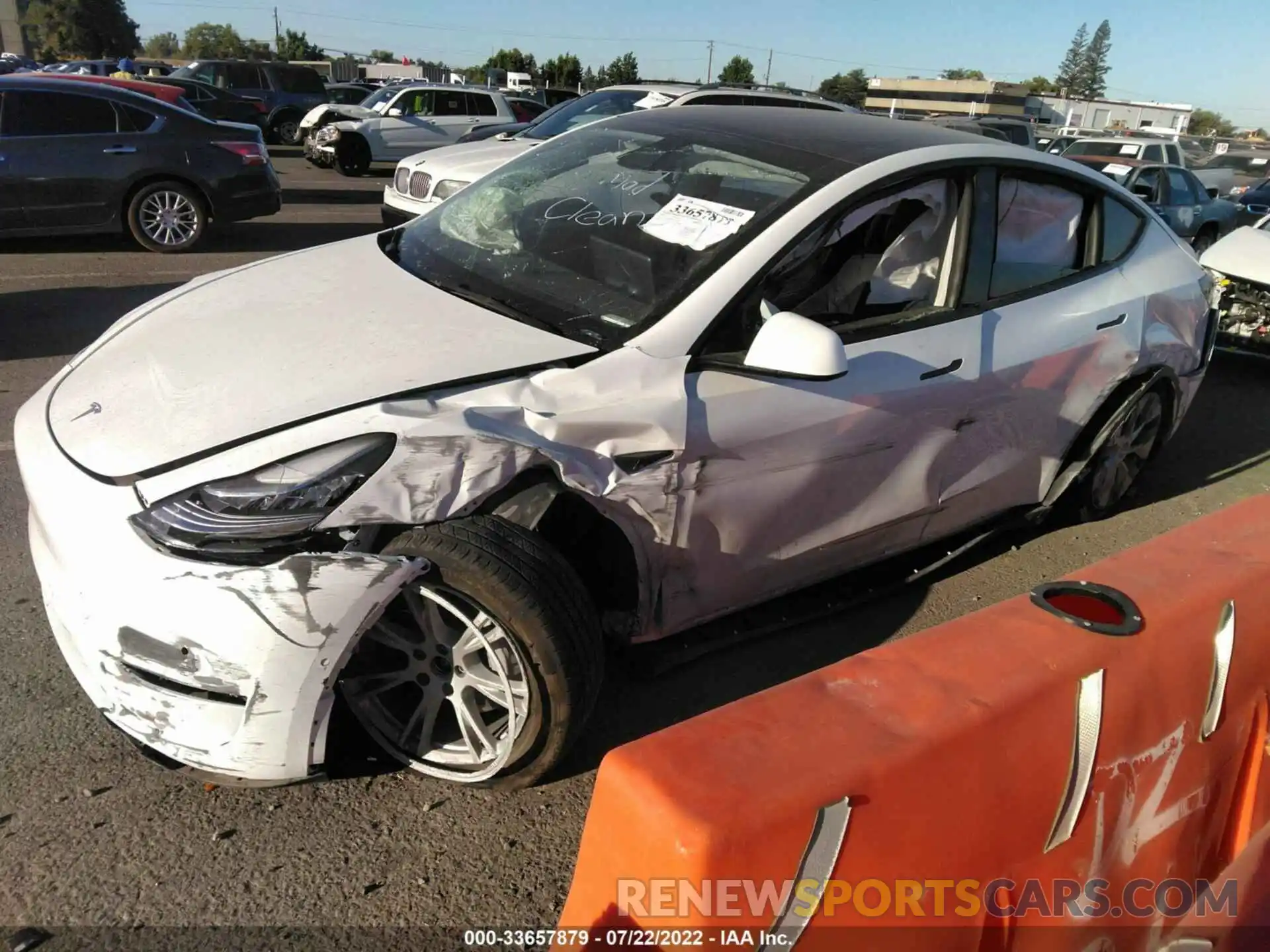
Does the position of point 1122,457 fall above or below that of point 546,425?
below

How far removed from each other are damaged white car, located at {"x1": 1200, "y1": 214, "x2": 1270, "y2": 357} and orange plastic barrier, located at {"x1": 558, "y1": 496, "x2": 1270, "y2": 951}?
5.61m

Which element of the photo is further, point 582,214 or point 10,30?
point 10,30

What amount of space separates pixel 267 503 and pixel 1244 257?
7426 millimetres

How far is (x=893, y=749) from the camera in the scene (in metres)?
1.53

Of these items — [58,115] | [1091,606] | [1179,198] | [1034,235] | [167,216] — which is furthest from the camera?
[1179,198]

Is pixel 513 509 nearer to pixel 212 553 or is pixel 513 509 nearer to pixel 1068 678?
pixel 212 553

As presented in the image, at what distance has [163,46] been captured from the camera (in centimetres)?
12662

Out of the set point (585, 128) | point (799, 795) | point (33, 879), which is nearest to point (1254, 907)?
point (799, 795)

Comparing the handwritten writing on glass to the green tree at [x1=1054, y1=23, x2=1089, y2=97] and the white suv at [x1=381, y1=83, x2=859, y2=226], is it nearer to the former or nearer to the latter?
the white suv at [x1=381, y1=83, x2=859, y2=226]

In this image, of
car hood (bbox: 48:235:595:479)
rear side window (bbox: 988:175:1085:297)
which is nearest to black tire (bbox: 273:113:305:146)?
car hood (bbox: 48:235:595:479)

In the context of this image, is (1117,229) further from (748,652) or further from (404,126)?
(404,126)

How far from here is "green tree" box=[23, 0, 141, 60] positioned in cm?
7019

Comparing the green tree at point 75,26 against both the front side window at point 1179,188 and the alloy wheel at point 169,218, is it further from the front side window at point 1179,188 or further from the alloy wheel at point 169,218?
the front side window at point 1179,188

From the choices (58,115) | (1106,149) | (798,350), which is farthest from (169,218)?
(1106,149)
